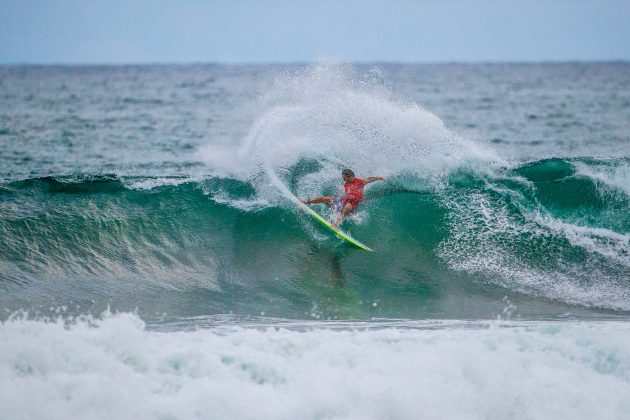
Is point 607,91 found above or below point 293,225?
above

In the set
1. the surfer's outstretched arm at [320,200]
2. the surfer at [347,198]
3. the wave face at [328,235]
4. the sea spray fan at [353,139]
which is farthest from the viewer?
the sea spray fan at [353,139]

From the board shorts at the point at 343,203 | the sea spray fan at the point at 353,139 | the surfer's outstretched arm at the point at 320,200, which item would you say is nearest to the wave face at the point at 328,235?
the sea spray fan at the point at 353,139

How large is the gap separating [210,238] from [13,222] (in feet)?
11.2

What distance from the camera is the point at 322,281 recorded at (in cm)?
924

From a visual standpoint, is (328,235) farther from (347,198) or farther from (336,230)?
(347,198)

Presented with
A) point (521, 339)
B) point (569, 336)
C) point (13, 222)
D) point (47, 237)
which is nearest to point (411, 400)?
point (521, 339)

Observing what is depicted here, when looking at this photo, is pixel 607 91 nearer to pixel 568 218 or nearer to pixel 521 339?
pixel 568 218

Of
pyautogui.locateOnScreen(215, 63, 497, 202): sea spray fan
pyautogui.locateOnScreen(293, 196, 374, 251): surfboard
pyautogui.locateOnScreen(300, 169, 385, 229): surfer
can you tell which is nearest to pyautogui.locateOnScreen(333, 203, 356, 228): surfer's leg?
pyautogui.locateOnScreen(300, 169, 385, 229): surfer

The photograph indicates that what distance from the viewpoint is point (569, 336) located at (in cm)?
679

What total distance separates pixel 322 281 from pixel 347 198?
1815 mm

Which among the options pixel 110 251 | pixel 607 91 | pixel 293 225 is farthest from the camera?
pixel 607 91

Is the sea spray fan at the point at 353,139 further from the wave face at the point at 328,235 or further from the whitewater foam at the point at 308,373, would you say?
the whitewater foam at the point at 308,373

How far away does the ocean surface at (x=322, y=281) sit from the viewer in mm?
5883

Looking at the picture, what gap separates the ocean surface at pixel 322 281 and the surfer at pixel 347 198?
30 cm
